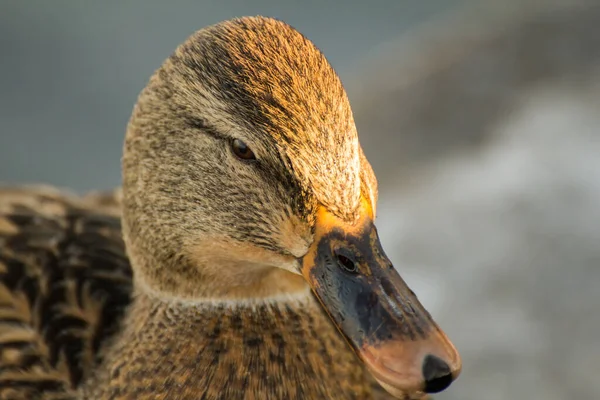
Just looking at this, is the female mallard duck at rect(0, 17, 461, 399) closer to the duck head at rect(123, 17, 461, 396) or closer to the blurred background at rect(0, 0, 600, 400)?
the duck head at rect(123, 17, 461, 396)

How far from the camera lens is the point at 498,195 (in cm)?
275

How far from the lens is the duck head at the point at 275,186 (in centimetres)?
114

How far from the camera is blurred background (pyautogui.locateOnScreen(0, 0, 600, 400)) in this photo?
245 centimetres

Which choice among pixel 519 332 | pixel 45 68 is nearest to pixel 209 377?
pixel 519 332

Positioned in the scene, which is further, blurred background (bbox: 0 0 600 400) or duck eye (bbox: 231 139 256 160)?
blurred background (bbox: 0 0 600 400)

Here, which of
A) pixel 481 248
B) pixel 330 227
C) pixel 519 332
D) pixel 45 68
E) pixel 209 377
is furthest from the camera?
pixel 45 68

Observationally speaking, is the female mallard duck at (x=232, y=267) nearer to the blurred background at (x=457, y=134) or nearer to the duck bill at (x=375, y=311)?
the duck bill at (x=375, y=311)

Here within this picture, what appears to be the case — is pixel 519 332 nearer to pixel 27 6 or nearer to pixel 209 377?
pixel 209 377

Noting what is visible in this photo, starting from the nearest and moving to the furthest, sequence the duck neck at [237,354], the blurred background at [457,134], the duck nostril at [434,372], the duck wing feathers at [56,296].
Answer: the duck nostril at [434,372] → the duck neck at [237,354] → the duck wing feathers at [56,296] → the blurred background at [457,134]

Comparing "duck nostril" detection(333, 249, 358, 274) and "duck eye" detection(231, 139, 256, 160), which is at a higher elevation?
"duck eye" detection(231, 139, 256, 160)

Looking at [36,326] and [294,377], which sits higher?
[294,377]

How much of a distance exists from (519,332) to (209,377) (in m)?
1.34

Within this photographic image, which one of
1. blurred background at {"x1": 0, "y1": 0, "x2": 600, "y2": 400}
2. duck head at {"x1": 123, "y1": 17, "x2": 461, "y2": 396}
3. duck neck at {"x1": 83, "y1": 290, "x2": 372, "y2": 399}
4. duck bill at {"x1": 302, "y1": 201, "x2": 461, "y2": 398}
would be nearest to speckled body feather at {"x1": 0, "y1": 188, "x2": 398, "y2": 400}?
duck neck at {"x1": 83, "y1": 290, "x2": 372, "y2": 399}

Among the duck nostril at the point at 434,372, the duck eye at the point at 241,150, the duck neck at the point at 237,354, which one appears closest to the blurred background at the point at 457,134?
the duck neck at the point at 237,354
